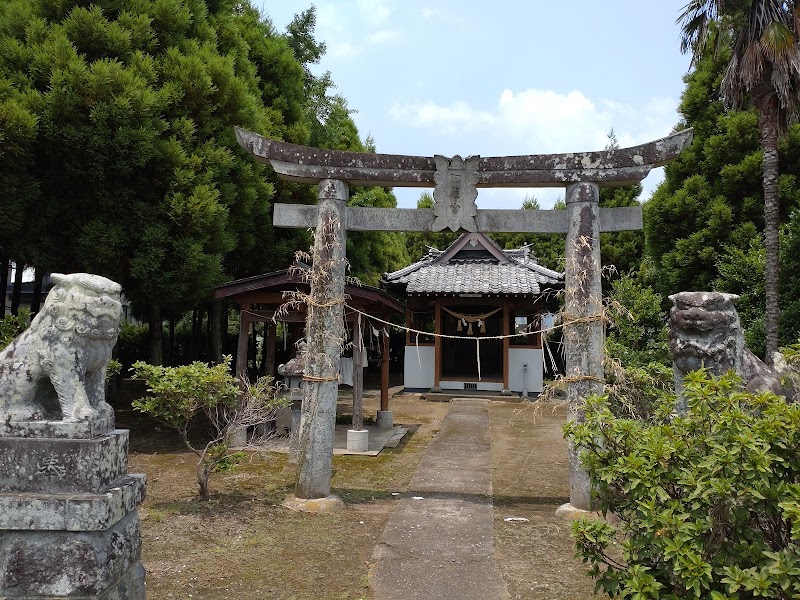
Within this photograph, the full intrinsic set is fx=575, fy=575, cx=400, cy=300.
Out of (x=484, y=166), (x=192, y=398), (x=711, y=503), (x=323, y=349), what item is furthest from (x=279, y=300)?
(x=711, y=503)

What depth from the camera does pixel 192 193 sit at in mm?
9992

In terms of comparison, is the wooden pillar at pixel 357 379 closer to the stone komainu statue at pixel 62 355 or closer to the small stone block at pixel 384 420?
the small stone block at pixel 384 420

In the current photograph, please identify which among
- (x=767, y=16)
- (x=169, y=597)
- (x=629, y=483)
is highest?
(x=767, y=16)

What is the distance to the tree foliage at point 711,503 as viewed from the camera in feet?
8.82

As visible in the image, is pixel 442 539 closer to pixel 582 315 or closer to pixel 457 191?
pixel 582 315

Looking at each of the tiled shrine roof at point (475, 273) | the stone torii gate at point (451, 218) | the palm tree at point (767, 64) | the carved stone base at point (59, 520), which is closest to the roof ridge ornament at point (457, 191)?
the stone torii gate at point (451, 218)

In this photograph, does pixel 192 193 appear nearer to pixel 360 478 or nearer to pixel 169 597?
pixel 360 478

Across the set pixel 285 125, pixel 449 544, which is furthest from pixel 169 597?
pixel 285 125

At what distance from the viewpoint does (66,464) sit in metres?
3.24

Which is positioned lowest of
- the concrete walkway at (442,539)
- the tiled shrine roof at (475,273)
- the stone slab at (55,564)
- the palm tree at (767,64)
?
the concrete walkway at (442,539)

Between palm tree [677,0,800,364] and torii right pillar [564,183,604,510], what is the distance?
22.7ft

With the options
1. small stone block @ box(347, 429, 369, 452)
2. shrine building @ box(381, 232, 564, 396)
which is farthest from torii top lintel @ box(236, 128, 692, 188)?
shrine building @ box(381, 232, 564, 396)

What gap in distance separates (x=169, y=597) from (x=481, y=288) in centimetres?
1457

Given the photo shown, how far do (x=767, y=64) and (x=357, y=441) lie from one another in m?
10.9
